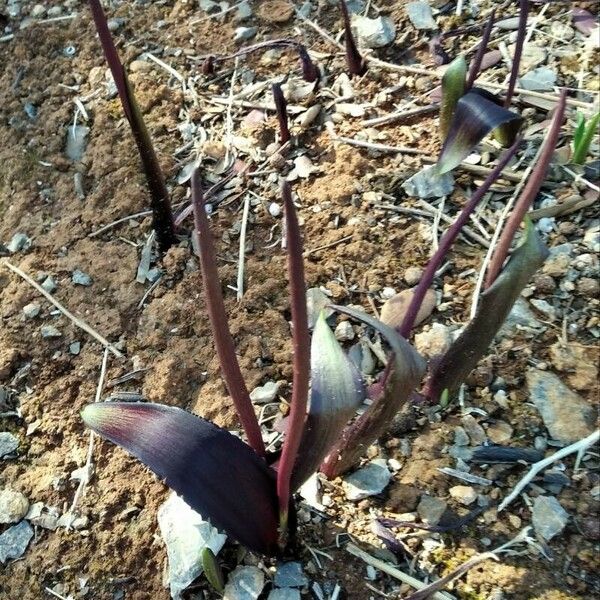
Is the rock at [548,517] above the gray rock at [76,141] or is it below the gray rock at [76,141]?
below

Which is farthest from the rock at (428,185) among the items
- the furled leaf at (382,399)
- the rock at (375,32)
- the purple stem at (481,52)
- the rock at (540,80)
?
the furled leaf at (382,399)

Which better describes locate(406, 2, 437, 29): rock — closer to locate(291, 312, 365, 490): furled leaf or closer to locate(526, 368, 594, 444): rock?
locate(526, 368, 594, 444): rock

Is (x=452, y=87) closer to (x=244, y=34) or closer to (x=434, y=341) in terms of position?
(x=434, y=341)

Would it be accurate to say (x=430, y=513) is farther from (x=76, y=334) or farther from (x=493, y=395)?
(x=76, y=334)

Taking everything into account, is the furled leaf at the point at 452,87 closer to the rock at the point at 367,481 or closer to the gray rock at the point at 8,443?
the rock at the point at 367,481

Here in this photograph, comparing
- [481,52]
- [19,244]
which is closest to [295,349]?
[481,52]

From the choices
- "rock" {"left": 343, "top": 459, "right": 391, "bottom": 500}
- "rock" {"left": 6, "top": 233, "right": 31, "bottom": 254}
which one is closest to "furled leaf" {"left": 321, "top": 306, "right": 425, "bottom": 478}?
"rock" {"left": 343, "top": 459, "right": 391, "bottom": 500}
